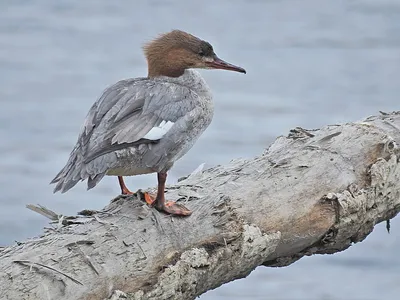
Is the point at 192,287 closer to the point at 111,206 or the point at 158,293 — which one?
the point at 158,293

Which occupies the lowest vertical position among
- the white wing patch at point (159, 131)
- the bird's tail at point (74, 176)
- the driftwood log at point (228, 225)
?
the driftwood log at point (228, 225)

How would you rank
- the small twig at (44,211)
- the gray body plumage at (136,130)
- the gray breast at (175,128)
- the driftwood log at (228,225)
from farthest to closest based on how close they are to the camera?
1. the gray breast at (175,128)
2. the gray body plumage at (136,130)
3. the small twig at (44,211)
4. the driftwood log at (228,225)

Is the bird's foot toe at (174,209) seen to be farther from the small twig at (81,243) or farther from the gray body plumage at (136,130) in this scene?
the small twig at (81,243)

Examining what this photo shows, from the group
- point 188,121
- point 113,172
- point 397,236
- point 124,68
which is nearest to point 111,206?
point 113,172

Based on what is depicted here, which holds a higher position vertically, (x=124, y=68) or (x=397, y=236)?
(x=124, y=68)

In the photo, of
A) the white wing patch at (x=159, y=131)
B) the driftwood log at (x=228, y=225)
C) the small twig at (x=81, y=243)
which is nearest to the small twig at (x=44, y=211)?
the driftwood log at (x=228, y=225)

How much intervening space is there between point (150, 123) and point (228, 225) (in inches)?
24.1

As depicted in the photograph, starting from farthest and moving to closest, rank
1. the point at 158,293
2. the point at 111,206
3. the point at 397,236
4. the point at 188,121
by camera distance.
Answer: the point at 397,236
the point at 188,121
the point at 111,206
the point at 158,293

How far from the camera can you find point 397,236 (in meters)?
7.48

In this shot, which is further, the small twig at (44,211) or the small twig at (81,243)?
the small twig at (44,211)

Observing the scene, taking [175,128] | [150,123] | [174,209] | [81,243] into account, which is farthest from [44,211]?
[175,128]

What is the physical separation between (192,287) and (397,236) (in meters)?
3.32

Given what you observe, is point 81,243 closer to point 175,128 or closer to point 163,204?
point 163,204

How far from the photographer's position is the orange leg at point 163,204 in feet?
15.0
